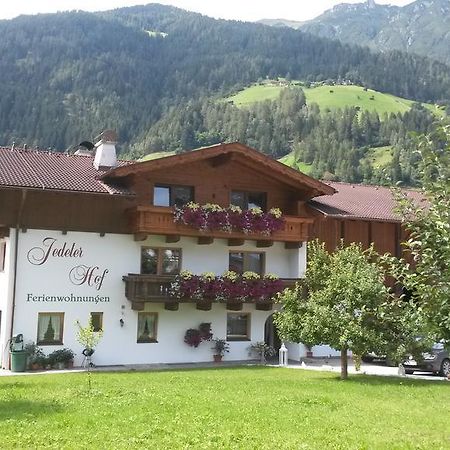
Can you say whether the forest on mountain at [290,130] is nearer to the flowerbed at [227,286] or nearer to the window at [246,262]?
the window at [246,262]

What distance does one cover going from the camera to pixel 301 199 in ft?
94.3

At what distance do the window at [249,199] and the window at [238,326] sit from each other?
15.7 feet

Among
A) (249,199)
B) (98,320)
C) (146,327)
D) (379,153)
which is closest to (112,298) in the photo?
(98,320)

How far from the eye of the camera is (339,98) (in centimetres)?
16862

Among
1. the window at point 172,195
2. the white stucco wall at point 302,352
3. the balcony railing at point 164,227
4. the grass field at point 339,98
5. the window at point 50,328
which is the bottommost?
the white stucco wall at point 302,352

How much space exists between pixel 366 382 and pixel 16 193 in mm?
13865

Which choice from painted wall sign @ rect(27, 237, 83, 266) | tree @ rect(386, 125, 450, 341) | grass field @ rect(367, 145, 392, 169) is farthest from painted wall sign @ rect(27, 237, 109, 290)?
grass field @ rect(367, 145, 392, 169)

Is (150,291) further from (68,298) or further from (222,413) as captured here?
(222,413)

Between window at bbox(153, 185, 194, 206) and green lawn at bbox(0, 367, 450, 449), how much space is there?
8709 millimetres

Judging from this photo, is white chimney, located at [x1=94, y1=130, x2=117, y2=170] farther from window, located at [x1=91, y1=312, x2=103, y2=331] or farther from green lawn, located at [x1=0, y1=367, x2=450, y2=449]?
green lawn, located at [x1=0, y1=367, x2=450, y2=449]

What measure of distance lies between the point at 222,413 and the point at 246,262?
51.4ft

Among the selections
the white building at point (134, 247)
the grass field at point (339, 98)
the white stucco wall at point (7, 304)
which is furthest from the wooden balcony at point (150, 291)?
the grass field at point (339, 98)

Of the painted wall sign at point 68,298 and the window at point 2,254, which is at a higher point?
the window at point 2,254

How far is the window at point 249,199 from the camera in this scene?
2781 centimetres
